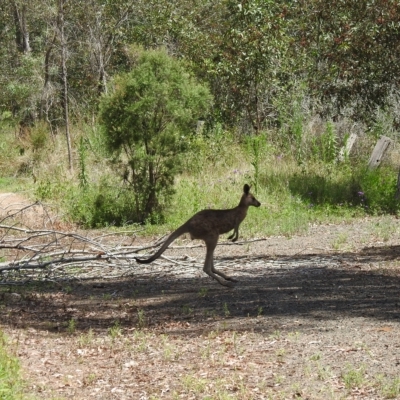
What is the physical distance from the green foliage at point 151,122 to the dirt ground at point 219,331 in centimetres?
402

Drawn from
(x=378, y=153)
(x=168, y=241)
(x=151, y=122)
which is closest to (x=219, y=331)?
(x=168, y=241)

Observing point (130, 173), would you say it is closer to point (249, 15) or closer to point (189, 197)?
point (189, 197)

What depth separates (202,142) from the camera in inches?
810

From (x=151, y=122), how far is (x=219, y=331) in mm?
8465

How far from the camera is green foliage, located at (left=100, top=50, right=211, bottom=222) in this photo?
16203mm

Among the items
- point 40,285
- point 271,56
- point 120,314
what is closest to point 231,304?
point 120,314

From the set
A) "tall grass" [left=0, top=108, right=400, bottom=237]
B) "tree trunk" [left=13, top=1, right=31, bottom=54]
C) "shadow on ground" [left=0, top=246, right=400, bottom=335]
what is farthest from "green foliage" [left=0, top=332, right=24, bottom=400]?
"tree trunk" [left=13, top=1, right=31, bottom=54]

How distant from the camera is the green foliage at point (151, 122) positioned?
1620 cm

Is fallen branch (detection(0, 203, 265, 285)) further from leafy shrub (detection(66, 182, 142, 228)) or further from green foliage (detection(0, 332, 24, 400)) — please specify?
leafy shrub (detection(66, 182, 142, 228))

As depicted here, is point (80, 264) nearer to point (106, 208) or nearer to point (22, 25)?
point (106, 208)

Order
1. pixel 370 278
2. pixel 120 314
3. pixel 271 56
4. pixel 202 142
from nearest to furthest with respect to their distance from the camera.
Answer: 1. pixel 120 314
2. pixel 370 278
3. pixel 202 142
4. pixel 271 56

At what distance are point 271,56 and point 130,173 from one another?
6917 millimetres

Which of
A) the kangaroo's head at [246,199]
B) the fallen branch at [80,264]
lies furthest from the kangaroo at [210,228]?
the fallen branch at [80,264]

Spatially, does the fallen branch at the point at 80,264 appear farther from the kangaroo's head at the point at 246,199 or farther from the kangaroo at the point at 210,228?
the kangaroo's head at the point at 246,199
